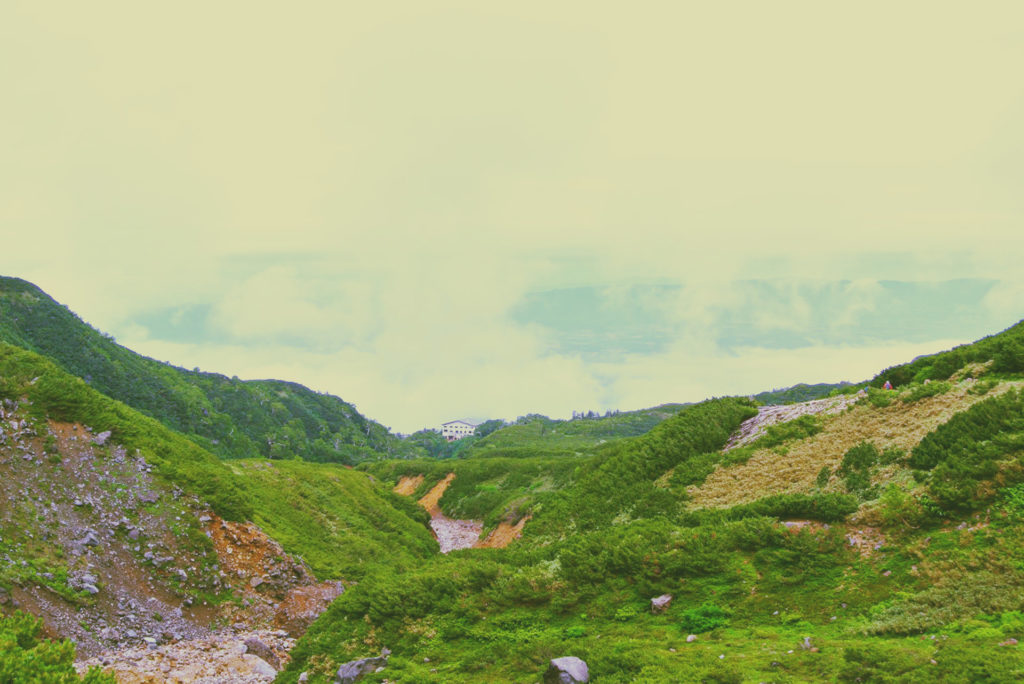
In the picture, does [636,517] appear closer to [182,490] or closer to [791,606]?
[791,606]

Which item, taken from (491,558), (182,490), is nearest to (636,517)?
(491,558)

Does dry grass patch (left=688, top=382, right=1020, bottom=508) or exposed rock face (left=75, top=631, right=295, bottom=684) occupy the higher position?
dry grass patch (left=688, top=382, right=1020, bottom=508)

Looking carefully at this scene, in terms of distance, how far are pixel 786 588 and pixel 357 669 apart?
29.3 ft

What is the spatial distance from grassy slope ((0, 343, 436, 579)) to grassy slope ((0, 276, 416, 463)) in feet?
113

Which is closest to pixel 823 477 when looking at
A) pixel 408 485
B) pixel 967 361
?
pixel 967 361

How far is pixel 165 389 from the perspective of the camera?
2813 inches

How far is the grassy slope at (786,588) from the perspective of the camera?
7891mm

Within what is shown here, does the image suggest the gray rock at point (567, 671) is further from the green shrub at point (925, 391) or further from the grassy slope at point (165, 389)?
the grassy slope at point (165, 389)

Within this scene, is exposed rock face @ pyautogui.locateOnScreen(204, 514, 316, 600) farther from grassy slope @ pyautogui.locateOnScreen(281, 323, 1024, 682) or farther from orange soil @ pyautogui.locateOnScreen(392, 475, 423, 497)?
orange soil @ pyautogui.locateOnScreen(392, 475, 423, 497)

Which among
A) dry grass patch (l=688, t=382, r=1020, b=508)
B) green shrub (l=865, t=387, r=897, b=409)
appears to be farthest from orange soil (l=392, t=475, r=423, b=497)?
green shrub (l=865, t=387, r=897, b=409)

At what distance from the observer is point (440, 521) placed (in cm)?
6206

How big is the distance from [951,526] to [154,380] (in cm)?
8329

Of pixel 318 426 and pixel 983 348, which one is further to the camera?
pixel 318 426

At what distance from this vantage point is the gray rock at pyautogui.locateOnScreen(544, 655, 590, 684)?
8445 mm
